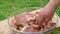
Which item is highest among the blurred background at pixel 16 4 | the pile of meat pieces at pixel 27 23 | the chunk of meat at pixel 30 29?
the blurred background at pixel 16 4

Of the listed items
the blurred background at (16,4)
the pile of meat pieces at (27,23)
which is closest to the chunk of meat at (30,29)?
the pile of meat pieces at (27,23)

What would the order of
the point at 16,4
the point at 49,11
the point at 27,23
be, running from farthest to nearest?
1. the point at 16,4
2. the point at 27,23
3. the point at 49,11

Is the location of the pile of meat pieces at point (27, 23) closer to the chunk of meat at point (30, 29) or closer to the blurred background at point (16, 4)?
the chunk of meat at point (30, 29)

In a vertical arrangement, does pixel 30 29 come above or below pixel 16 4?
below

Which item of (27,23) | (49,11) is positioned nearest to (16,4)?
(27,23)

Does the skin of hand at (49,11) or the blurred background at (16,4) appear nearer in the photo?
the skin of hand at (49,11)

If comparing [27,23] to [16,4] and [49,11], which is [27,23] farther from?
[16,4]

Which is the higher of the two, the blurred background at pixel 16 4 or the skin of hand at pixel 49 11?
the blurred background at pixel 16 4

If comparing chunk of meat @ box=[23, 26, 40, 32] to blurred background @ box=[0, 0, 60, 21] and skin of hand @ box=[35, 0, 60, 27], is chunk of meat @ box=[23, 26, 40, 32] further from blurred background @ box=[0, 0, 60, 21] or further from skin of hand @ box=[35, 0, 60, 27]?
blurred background @ box=[0, 0, 60, 21]
